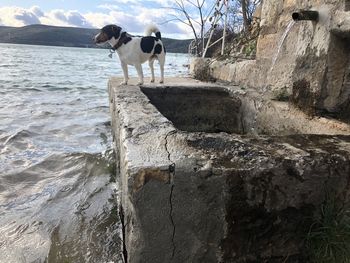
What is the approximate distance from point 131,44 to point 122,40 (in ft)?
0.46

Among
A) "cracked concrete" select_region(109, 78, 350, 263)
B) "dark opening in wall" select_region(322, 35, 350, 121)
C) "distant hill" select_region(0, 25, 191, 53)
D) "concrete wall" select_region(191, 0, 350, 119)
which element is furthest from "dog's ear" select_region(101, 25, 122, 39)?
"distant hill" select_region(0, 25, 191, 53)

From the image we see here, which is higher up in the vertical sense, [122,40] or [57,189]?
[122,40]

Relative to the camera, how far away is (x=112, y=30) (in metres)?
4.87

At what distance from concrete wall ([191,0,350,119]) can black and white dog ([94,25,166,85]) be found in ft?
5.85

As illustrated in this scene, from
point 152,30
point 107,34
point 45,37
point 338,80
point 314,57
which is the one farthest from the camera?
point 45,37

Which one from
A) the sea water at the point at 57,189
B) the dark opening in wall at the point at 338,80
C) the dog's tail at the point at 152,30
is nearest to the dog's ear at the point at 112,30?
the dog's tail at the point at 152,30

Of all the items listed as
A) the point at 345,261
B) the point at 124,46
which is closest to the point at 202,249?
the point at 345,261

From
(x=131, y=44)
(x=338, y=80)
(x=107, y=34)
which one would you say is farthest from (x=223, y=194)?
(x=131, y=44)

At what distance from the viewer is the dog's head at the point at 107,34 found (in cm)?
477

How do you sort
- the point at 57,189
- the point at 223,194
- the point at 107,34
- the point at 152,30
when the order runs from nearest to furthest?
the point at 223,194 < the point at 57,189 < the point at 107,34 < the point at 152,30

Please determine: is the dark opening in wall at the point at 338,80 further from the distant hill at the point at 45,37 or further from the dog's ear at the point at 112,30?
the distant hill at the point at 45,37

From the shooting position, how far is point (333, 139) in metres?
2.36

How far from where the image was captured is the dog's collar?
499cm

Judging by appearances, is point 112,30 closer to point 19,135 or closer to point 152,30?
point 152,30
